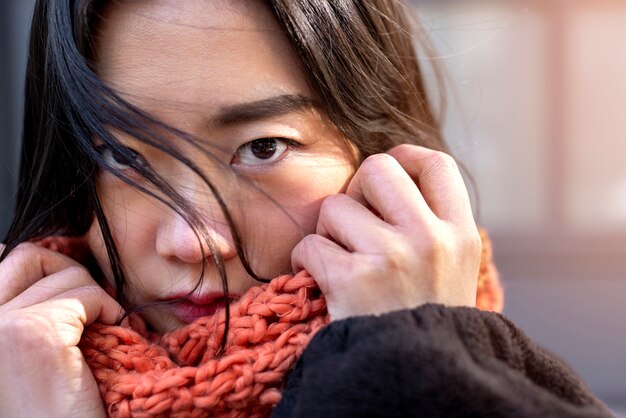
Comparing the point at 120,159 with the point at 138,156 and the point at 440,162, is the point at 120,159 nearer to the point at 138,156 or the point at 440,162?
the point at 138,156

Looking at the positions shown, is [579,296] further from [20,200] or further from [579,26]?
[20,200]

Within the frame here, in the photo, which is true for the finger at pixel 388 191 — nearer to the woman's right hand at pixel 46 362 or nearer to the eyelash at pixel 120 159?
the eyelash at pixel 120 159

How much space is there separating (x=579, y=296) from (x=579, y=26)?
1136mm

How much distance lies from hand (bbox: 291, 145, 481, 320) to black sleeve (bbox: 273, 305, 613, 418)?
65 millimetres

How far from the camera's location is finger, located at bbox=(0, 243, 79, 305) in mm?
1077

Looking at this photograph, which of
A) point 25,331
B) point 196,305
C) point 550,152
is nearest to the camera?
point 25,331

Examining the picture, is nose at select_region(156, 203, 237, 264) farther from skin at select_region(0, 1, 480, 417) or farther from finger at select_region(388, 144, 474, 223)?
finger at select_region(388, 144, 474, 223)

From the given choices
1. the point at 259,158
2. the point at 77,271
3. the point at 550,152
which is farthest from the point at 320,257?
the point at 550,152

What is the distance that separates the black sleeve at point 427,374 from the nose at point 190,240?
0.20 m

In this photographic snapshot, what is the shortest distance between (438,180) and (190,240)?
378mm

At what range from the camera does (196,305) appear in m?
1.06

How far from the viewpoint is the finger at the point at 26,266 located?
1.08 meters

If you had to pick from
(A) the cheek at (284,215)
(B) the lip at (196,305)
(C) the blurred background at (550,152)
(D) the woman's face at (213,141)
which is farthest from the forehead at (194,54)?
(C) the blurred background at (550,152)

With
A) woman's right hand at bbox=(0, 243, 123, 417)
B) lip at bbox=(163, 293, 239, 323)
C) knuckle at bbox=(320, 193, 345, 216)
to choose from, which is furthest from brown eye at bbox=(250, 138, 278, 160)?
woman's right hand at bbox=(0, 243, 123, 417)
